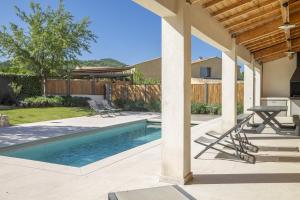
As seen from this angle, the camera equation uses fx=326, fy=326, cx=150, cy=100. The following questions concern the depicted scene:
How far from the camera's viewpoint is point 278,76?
17.7 m

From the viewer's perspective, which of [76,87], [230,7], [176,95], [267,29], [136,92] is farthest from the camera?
[76,87]

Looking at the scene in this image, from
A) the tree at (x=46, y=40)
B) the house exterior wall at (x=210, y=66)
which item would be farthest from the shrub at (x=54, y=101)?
the house exterior wall at (x=210, y=66)

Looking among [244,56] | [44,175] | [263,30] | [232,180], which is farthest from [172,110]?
[244,56]

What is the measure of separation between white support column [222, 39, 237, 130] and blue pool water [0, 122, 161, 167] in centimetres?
307

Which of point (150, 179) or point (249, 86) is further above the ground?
point (249, 86)

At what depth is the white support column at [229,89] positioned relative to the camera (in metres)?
9.91

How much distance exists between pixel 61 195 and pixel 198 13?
405cm

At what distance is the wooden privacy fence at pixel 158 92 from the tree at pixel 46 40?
3.91m

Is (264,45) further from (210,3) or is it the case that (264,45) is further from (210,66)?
(210,66)

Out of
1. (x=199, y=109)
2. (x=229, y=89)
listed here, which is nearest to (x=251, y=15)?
(x=229, y=89)

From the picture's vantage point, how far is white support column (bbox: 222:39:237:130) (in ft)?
32.5

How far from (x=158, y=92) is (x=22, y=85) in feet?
32.1

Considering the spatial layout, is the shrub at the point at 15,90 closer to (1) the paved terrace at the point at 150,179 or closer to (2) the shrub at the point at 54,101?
(2) the shrub at the point at 54,101

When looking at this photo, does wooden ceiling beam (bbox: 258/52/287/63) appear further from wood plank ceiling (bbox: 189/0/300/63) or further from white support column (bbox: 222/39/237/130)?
white support column (bbox: 222/39/237/130)
